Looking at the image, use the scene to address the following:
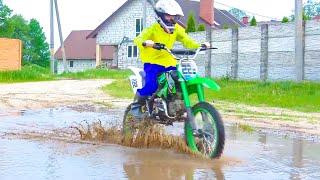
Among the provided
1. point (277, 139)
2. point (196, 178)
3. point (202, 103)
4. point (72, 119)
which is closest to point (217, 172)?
point (196, 178)

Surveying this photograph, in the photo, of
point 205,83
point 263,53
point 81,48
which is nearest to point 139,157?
point 205,83

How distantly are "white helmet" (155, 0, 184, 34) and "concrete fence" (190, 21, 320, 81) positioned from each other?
49.1 ft

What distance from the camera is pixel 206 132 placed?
669 cm

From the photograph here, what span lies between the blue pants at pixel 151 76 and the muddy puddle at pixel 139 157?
519 millimetres

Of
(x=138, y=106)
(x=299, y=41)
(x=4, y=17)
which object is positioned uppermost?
(x=4, y=17)

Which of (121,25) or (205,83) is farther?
(121,25)

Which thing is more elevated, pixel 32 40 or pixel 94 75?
pixel 32 40

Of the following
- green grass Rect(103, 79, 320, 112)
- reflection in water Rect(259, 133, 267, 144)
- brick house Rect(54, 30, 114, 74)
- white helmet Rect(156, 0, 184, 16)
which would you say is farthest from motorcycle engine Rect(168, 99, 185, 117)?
brick house Rect(54, 30, 114, 74)

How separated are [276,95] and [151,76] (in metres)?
11.3

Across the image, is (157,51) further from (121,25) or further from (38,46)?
(38,46)

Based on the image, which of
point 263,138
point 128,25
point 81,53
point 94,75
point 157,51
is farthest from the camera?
point 81,53

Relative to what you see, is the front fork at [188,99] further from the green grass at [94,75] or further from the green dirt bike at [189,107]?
the green grass at [94,75]

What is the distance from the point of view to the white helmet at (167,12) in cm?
723

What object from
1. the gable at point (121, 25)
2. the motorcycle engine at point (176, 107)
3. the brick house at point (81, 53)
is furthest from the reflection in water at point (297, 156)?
the brick house at point (81, 53)
